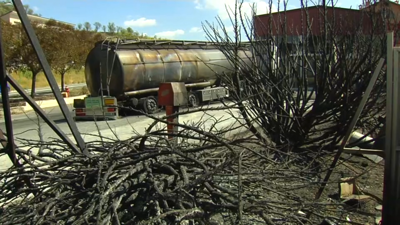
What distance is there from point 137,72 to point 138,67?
21 cm

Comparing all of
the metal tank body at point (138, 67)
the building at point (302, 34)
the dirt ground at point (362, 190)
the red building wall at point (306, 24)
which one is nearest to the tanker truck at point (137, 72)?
the metal tank body at point (138, 67)

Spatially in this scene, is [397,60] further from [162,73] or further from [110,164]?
[162,73]

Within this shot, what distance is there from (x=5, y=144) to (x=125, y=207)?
4.88ft

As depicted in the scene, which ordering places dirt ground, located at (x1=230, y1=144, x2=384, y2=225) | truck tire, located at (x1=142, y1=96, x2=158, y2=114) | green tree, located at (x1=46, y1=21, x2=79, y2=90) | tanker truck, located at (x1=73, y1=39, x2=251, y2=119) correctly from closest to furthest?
1. dirt ground, located at (x1=230, y1=144, x2=384, y2=225)
2. tanker truck, located at (x1=73, y1=39, x2=251, y2=119)
3. truck tire, located at (x1=142, y1=96, x2=158, y2=114)
4. green tree, located at (x1=46, y1=21, x2=79, y2=90)

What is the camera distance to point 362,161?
6.94m

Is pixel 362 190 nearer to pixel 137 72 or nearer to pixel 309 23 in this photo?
pixel 309 23

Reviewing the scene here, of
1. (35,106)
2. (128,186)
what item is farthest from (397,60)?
(35,106)

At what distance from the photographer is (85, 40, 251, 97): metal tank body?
15839 millimetres

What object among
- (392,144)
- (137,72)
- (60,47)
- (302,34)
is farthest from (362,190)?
(60,47)

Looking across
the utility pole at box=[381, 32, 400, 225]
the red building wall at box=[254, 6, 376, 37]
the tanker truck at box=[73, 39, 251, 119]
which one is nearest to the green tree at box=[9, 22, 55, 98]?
the tanker truck at box=[73, 39, 251, 119]

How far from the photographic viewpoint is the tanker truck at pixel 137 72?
51.8 ft

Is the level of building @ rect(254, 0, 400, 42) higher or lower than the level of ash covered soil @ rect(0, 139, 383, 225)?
higher

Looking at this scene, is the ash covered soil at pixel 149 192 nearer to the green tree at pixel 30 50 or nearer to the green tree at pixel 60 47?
the green tree at pixel 30 50

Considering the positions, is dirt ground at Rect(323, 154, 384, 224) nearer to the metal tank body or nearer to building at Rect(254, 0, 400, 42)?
building at Rect(254, 0, 400, 42)
